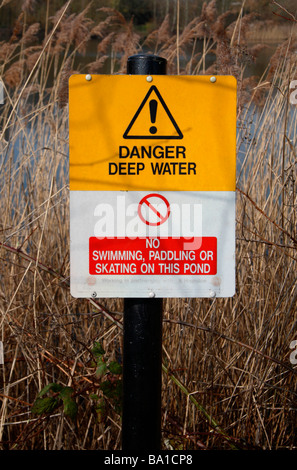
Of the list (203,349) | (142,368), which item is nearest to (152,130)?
(142,368)

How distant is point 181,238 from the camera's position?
0.94 m

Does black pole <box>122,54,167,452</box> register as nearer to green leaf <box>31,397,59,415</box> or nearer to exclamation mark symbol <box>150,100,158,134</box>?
exclamation mark symbol <box>150,100,158,134</box>

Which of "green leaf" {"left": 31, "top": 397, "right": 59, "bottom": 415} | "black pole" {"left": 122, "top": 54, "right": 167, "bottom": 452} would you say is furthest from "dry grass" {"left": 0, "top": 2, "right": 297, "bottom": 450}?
"black pole" {"left": 122, "top": 54, "right": 167, "bottom": 452}

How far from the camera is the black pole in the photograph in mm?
964

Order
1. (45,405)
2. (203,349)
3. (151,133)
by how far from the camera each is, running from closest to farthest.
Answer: (151,133)
(45,405)
(203,349)

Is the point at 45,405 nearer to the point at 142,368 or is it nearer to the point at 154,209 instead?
the point at 142,368

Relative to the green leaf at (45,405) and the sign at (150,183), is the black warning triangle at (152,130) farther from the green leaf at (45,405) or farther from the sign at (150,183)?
the green leaf at (45,405)

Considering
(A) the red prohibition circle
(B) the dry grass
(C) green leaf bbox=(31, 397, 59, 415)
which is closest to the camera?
(A) the red prohibition circle

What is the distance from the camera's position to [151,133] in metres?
0.93

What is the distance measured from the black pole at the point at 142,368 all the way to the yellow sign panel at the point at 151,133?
0.05 m

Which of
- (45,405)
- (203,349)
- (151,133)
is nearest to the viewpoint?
(151,133)

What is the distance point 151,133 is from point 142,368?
14.9 inches
